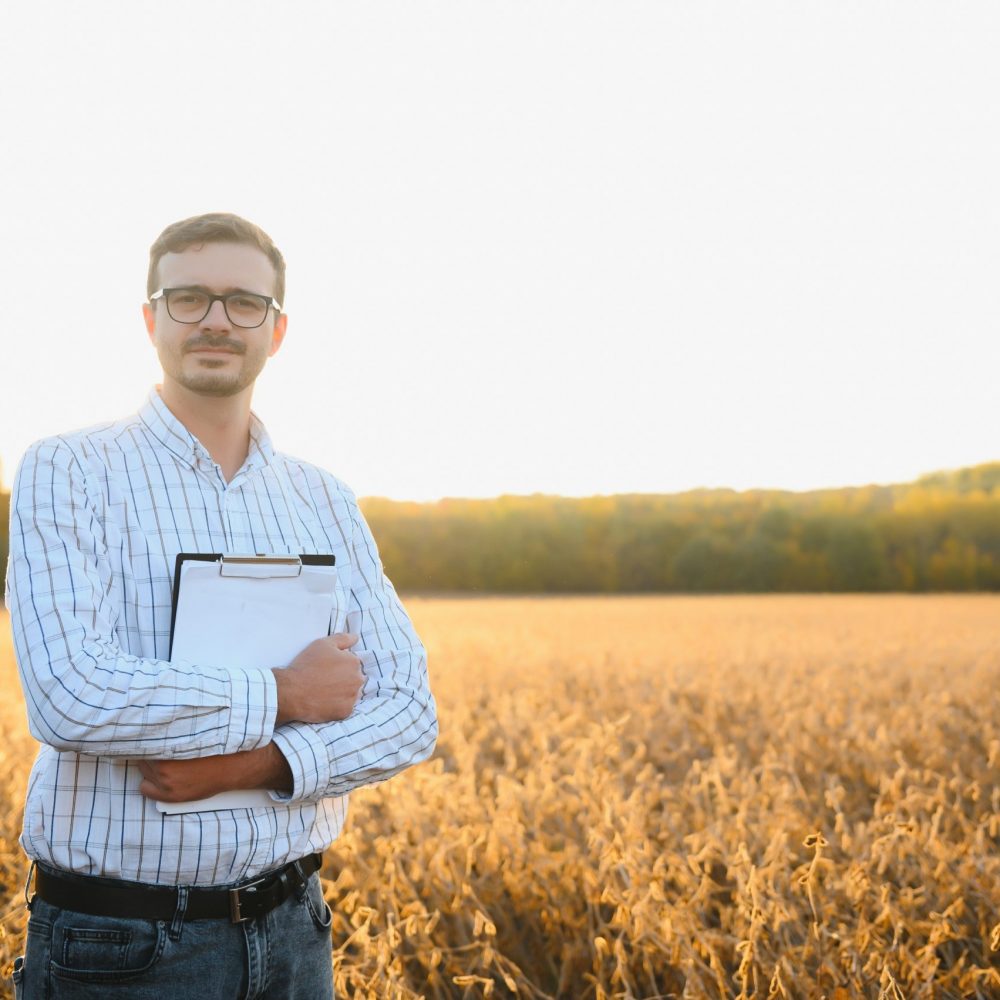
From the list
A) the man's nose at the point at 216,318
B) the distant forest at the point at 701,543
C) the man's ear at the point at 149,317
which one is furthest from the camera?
the distant forest at the point at 701,543

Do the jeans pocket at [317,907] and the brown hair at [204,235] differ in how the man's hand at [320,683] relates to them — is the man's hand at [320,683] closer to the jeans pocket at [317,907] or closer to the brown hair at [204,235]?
the jeans pocket at [317,907]

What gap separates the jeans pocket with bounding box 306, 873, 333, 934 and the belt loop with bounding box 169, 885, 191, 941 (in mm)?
291

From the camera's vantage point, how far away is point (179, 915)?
1.89 m

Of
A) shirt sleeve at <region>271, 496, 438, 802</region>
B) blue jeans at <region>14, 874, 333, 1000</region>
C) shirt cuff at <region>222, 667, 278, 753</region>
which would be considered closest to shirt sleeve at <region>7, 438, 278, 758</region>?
shirt cuff at <region>222, 667, 278, 753</region>

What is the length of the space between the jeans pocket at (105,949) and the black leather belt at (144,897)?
2 centimetres

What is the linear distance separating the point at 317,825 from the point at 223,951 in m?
0.30

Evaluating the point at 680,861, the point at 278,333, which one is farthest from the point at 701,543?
the point at 278,333

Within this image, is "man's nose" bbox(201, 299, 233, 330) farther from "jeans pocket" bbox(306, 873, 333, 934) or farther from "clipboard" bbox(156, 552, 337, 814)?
"jeans pocket" bbox(306, 873, 333, 934)

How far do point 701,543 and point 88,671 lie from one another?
166 ft

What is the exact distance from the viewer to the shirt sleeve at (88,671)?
1.83 metres

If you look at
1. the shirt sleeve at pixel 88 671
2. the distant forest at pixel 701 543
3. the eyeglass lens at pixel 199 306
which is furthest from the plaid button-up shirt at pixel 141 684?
the distant forest at pixel 701 543

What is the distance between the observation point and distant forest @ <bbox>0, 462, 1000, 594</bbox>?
163 feet

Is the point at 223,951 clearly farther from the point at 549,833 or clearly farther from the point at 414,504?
the point at 414,504

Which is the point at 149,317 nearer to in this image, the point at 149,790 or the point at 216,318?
the point at 216,318
